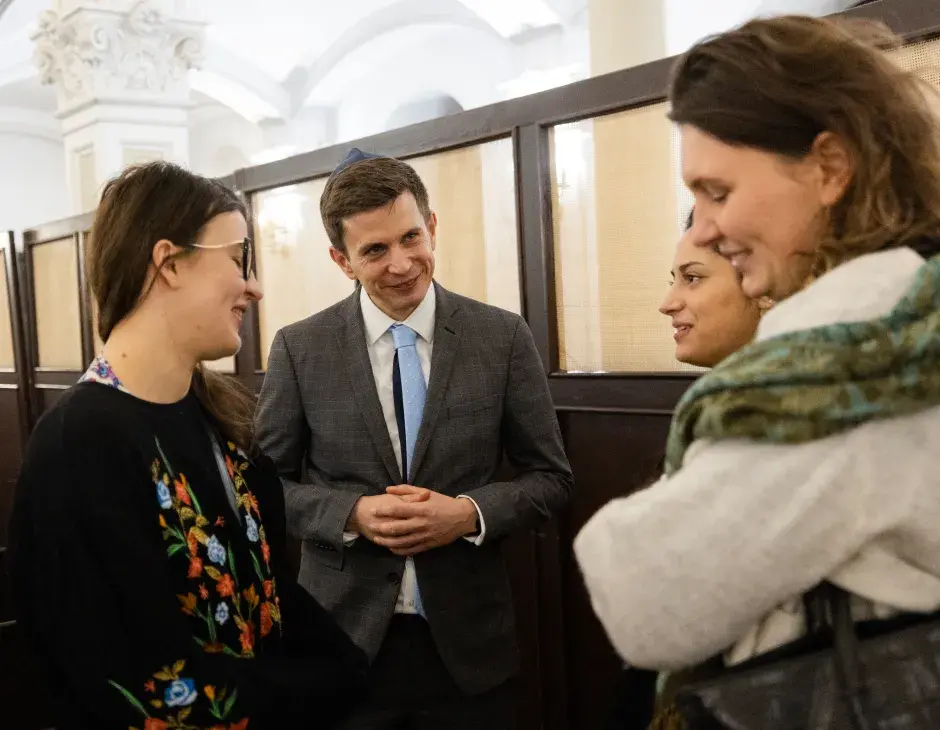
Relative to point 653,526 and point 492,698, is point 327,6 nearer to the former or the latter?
point 492,698

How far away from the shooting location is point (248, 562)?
5.34ft

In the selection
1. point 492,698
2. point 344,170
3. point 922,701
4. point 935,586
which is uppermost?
point 344,170

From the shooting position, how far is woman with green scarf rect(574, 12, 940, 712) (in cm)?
95

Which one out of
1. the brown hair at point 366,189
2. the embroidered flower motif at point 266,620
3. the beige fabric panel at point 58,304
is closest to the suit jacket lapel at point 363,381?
the brown hair at point 366,189

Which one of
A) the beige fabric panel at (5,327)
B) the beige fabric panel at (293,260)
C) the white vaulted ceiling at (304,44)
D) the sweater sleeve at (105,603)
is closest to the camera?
the sweater sleeve at (105,603)

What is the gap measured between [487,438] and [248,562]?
91 cm

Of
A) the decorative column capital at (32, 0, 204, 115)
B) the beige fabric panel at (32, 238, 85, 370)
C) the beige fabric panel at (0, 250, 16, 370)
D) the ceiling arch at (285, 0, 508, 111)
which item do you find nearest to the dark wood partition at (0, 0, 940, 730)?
the beige fabric panel at (32, 238, 85, 370)

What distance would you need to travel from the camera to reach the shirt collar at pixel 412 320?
2.48 meters

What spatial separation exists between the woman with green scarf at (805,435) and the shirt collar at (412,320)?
1.43m

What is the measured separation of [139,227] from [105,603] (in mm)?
657

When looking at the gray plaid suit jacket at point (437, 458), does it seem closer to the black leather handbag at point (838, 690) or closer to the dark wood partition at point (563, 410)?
the dark wood partition at point (563, 410)

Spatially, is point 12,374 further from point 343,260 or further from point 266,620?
point 266,620

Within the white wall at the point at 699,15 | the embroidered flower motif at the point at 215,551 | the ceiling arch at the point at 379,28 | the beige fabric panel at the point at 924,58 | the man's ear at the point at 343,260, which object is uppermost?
the ceiling arch at the point at 379,28

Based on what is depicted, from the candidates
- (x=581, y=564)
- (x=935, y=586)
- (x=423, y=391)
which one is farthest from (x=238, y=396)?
(x=935, y=586)
